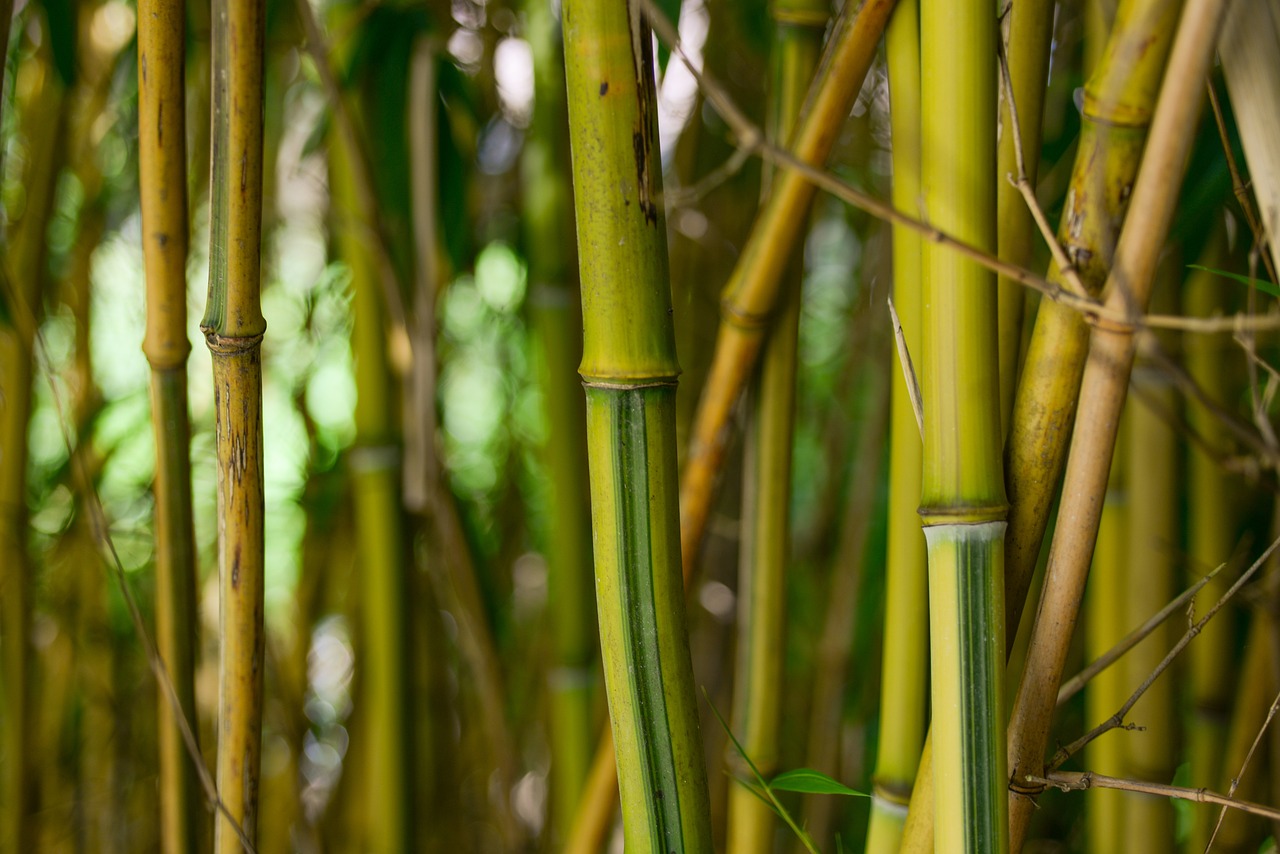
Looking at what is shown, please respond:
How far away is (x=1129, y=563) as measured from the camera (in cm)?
55

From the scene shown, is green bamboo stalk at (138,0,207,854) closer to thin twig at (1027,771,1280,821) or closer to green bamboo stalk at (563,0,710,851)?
green bamboo stalk at (563,0,710,851)

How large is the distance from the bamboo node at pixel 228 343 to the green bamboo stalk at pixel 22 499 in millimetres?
450

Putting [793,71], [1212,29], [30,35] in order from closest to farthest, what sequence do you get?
[1212,29]
[793,71]
[30,35]

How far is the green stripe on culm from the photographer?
29cm

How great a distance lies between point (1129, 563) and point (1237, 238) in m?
0.19

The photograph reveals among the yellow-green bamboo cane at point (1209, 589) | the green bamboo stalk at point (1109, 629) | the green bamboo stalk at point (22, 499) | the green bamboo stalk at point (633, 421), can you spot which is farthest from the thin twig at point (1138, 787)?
the green bamboo stalk at point (22, 499)

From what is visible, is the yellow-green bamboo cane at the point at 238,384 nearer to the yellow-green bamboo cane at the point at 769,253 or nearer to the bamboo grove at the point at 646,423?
the bamboo grove at the point at 646,423

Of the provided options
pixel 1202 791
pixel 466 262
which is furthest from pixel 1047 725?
pixel 466 262

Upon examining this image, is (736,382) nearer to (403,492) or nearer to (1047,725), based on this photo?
(1047,725)

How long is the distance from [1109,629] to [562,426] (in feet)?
1.23

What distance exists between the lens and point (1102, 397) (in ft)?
0.85

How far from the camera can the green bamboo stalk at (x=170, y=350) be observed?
→ 344mm

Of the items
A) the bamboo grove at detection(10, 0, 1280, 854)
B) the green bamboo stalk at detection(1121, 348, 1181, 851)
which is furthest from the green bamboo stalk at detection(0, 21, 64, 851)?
the green bamboo stalk at detection(1121, 348, 1181, 851)

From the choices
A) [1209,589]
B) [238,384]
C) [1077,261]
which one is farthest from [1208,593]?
[238,384]
